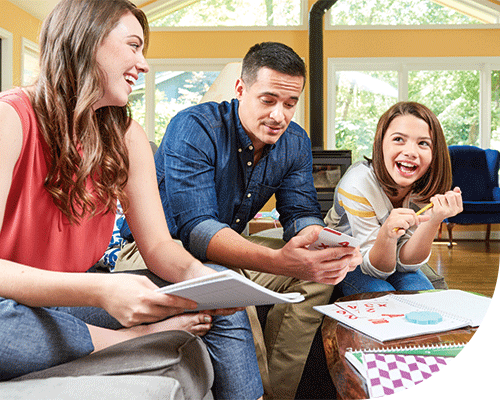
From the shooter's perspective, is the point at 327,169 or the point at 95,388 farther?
the point at 327,169

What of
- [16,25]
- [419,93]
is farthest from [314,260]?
[419,93]

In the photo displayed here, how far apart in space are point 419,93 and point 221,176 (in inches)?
173

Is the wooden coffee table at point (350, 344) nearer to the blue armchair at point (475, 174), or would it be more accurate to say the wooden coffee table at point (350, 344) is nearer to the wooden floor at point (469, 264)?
the wooden floor at point (469, 264)

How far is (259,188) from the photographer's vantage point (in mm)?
1305

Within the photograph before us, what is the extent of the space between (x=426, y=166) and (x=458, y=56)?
429 centimetres

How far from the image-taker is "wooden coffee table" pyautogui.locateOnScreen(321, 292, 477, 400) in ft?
1.99

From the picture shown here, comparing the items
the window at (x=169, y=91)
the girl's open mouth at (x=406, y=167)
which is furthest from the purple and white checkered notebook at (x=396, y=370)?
the window at (x=169, y=91)

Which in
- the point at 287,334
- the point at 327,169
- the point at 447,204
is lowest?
the point at 287,334

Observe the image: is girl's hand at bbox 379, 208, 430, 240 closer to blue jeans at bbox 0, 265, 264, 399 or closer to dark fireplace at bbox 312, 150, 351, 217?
blue jeans at bbox 0, 265, 264, 399

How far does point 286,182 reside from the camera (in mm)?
1373

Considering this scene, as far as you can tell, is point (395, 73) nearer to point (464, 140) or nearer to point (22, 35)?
point (464, 140)

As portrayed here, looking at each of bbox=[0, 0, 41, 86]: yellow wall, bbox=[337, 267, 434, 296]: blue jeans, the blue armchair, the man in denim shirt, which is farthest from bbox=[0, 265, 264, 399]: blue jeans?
bbox=[0, 0, 41, 86]: yellow wall

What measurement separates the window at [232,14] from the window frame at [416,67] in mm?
726

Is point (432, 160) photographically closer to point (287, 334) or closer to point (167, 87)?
point (287, 334)
